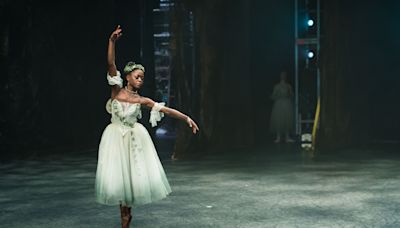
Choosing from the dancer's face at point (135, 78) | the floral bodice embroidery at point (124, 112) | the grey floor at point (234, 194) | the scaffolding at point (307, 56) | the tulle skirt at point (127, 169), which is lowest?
the grey floor at point (234, 194)

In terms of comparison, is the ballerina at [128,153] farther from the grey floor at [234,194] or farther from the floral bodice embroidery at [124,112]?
the grey floor at [234,194]

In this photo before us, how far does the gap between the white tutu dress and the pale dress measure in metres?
10.8

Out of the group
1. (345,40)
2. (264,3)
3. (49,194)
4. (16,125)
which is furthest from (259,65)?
(49,194)

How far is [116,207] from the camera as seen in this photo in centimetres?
695

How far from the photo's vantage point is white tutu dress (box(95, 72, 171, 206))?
5020 mm

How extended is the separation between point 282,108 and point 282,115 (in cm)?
23

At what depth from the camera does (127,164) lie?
5.07 meters

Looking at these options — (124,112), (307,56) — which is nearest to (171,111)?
(124,112)

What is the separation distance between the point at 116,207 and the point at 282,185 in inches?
107

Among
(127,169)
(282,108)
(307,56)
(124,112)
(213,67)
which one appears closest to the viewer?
(127,169)

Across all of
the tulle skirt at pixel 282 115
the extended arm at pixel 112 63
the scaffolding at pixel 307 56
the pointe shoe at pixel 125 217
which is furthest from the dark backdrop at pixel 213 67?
the extended arm at pixel 112 63

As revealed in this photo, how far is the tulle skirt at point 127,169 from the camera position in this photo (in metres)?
5.02

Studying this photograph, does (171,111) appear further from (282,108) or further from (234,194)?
(282,108)

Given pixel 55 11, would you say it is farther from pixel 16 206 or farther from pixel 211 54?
pixel 16 206
